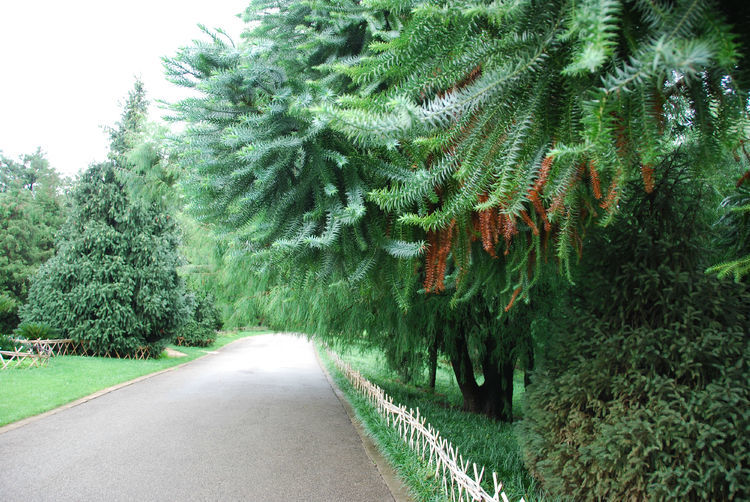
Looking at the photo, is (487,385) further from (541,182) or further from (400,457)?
(541,182)

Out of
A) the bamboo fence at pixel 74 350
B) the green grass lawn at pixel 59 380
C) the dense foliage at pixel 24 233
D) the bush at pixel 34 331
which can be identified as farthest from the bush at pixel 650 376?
the dense foliage at pixel 24 233

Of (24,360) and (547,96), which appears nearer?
(547,96)

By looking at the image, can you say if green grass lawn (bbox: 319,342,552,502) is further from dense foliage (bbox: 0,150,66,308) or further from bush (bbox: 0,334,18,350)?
dense foliage (bbox: 0,150,66,308)

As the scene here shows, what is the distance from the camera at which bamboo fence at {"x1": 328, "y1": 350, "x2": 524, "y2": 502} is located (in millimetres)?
3564

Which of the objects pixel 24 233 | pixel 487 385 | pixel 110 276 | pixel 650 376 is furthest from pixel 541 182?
pixel 24 233

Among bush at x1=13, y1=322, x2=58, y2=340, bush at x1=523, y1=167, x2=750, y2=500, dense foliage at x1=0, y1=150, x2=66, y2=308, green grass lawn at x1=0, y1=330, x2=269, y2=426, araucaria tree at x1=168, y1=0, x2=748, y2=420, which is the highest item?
dense foliage at x1=0, y1=150, x2=66, y2=308

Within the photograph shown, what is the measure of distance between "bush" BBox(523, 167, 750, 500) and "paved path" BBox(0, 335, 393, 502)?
2.23 meters

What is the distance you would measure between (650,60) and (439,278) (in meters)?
1.36

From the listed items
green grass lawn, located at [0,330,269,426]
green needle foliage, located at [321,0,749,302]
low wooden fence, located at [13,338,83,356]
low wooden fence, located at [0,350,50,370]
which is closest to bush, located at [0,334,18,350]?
low wooden fence, located at [13,338,83,356]

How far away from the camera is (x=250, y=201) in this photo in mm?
2424

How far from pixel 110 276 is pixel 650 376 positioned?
717 inches

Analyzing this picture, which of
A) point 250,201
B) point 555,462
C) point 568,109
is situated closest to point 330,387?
point 555,462

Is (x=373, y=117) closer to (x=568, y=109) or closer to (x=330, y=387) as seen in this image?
(x=568, y=109)

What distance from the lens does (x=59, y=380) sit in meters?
10.9
